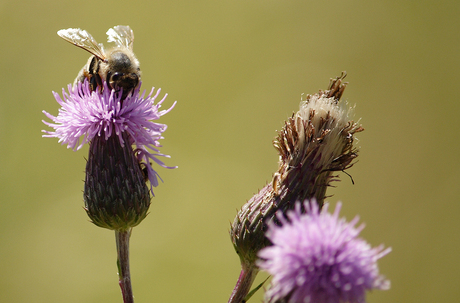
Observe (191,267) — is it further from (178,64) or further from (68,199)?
(178,64)

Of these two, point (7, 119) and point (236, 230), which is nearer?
point (236, 230)

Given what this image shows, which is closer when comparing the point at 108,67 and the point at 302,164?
the point at 302,164

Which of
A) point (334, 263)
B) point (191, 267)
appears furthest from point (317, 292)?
point (191, 267)

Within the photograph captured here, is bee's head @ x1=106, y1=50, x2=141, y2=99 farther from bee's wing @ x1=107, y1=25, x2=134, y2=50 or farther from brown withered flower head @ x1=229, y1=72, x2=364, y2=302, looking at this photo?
brown withered flower head @ x1=229, y1=72, x2=364, y2=302

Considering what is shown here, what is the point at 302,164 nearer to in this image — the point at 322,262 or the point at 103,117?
the point at 322,262

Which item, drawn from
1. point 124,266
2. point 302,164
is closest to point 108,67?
point 124,266

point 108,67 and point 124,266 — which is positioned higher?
point 108,67

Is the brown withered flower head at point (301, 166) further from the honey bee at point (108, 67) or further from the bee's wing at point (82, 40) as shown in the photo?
the bee's wing at point (82, 40)
